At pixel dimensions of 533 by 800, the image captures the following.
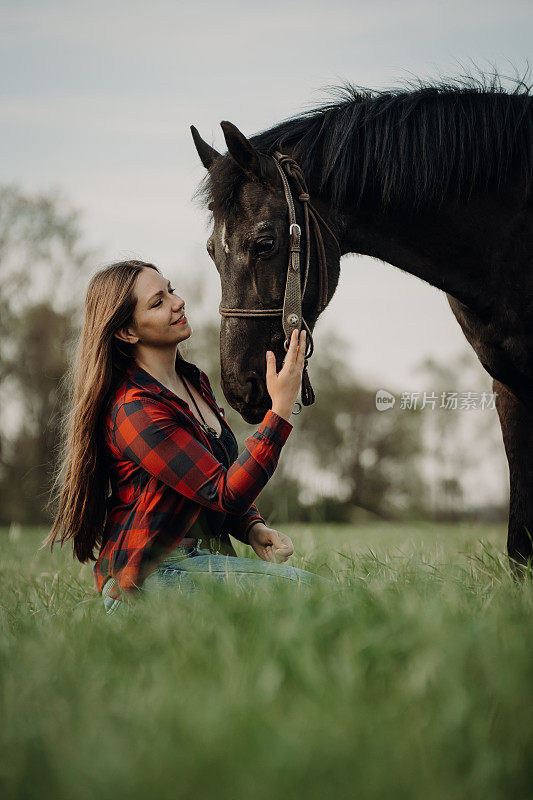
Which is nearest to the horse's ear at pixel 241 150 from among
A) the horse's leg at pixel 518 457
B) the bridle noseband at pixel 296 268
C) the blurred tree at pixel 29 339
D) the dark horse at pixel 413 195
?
the dark horse at pixel 413 195

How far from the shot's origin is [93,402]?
262 centimetres

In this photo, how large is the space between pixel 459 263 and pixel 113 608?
Answer: 2299mm

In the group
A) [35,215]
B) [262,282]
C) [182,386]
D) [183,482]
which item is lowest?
[183,482]

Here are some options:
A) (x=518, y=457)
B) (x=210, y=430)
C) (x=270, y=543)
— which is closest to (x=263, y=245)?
(x=210, y=430)

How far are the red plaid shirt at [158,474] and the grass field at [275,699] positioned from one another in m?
0.31

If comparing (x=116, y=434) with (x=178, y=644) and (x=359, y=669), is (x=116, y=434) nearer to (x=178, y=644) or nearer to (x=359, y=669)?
(x=178, y=644)

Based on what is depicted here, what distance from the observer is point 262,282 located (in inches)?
117

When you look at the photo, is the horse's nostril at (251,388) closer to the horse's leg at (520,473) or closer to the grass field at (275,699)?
the grass field at (275,699)

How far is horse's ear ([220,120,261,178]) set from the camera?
2887mm

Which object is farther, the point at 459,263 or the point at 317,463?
the point at 317,463

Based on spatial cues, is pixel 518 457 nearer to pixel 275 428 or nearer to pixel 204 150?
pixel 275 428

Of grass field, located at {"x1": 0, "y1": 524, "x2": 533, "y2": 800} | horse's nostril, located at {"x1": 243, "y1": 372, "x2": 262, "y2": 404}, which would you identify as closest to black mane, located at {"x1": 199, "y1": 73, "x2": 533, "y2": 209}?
horse's nostril, located at {"x1": 243, "y1": 372, "x2": 262, "y2": 404}

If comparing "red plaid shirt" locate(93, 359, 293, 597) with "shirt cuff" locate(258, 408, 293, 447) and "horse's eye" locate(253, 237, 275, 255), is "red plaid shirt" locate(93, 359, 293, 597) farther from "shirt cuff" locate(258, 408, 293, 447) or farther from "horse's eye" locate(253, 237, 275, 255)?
"horse's eye" locate(253, 237, 275, 255)

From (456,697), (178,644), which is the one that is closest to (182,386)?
(178,644)
